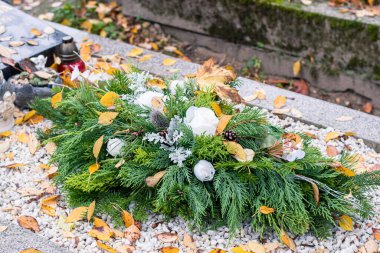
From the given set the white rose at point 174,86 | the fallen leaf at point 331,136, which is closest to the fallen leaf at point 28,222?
the white rose at point 174,86

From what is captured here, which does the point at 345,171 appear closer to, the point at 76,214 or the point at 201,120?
the point at 201,120

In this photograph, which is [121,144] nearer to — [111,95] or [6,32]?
[111,95]

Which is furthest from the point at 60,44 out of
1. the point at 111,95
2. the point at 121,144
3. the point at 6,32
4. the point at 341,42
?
the point at 341,42

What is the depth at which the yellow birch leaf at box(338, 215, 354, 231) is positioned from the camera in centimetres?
285

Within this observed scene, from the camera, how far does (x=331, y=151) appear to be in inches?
137

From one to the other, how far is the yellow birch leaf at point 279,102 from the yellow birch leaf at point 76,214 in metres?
1.59

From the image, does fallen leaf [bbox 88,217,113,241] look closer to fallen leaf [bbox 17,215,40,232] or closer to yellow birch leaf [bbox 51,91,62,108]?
fallen leaf [bbox 17,215,40,232]

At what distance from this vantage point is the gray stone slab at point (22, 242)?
8.71ft

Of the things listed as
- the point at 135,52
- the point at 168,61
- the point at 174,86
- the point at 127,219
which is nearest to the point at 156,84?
the point at 174,86

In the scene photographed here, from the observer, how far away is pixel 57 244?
2.79 metres

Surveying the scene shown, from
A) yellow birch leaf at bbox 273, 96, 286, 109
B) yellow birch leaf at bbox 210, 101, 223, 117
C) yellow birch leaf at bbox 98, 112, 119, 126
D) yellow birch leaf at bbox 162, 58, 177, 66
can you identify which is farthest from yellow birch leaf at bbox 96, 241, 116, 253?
yellow birch leaf at bbox 162, 58, 177, 66

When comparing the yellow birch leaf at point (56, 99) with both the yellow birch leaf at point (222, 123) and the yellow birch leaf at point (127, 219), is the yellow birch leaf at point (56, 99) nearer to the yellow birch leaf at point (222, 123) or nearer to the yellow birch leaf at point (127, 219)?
the yellow birch leaf at point (127, 219)

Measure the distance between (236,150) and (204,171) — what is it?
19cm

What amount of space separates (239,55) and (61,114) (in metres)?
2.28
